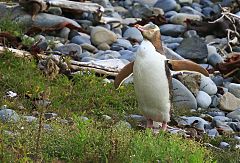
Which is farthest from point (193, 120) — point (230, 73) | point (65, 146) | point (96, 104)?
point (65, 146)

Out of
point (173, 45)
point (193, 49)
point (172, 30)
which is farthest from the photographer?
point (172, 30)

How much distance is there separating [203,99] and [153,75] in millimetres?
2385

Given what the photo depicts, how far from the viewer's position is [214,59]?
11.5 m

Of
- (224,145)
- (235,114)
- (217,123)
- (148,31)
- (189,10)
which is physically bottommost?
(189,10)

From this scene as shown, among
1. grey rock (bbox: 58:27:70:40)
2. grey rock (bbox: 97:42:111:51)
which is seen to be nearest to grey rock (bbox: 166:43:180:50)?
grey rock (bbox: 97:42:111:51)

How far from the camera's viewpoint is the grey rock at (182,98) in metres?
9.12

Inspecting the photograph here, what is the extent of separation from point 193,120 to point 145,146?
300 centimetres

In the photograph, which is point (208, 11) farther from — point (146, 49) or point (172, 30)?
point (146, 49)

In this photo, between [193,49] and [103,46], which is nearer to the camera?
[103,46]

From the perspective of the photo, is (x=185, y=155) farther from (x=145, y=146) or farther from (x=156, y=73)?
(x=156, y=73)

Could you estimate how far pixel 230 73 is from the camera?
1057cm

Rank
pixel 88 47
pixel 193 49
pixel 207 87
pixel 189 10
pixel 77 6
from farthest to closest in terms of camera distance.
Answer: pixel 189 10 < pixel 77 6 < pixel 193 49 < pixel 88 47 < pixel 207 87

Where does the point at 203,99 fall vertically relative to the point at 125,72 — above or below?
below

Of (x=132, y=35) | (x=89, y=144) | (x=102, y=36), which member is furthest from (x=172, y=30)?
(x=89, y=144)
